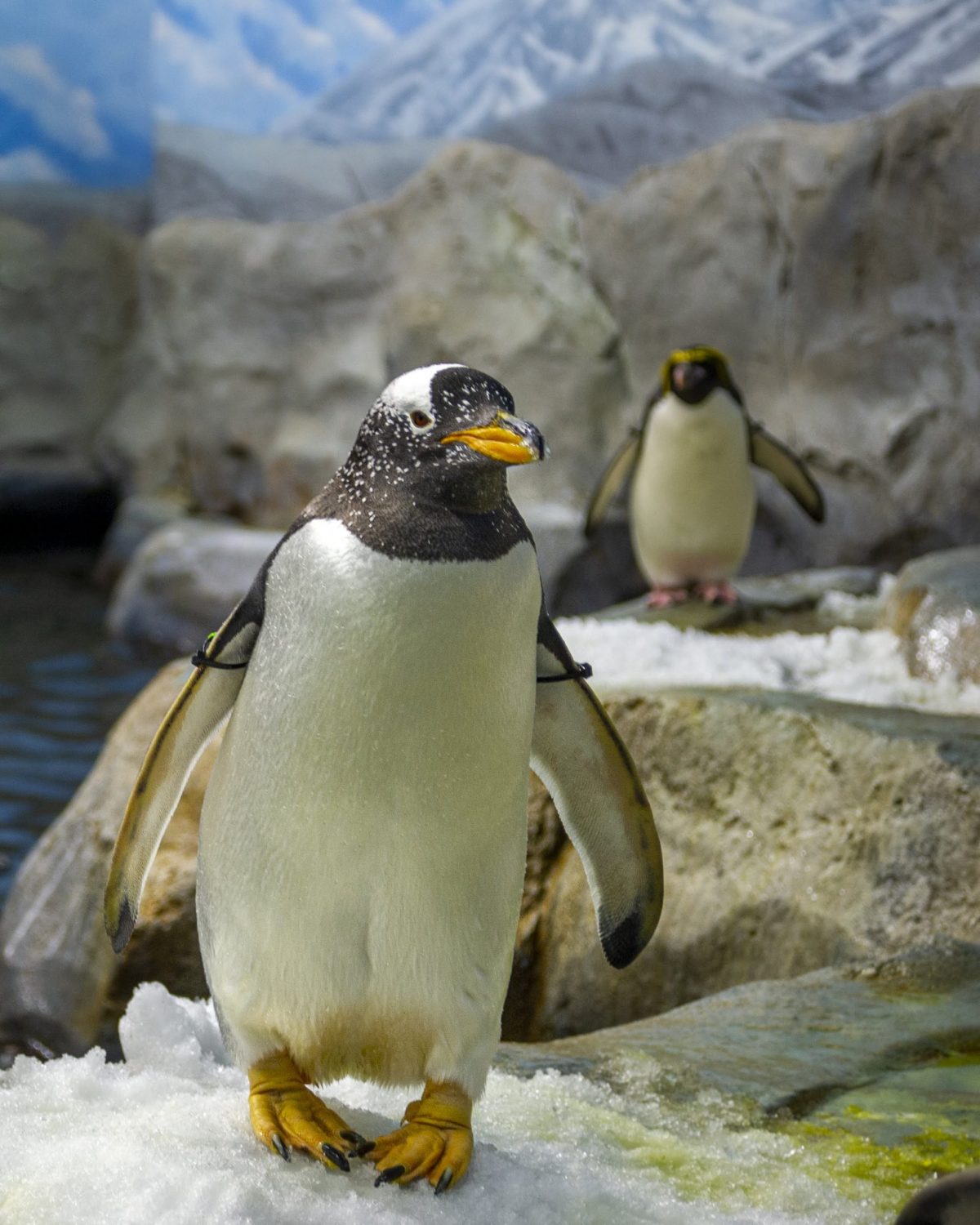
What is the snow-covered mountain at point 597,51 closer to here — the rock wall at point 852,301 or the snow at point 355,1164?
the rock wall at point 852,301

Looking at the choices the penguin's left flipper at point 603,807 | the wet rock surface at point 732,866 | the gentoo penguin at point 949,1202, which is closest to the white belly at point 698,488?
the wet rock surface at point 732,866

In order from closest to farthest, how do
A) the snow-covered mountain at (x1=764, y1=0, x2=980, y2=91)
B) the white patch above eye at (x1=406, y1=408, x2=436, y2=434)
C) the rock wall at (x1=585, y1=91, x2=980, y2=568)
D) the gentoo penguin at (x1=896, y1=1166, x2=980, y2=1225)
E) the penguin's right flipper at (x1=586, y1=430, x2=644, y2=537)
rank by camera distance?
1. the gentoo penguin at (x1=896, y1=1166, x2=980, y2=1225)
2. the white patch above eye at (x1=406, y1=408, x2=436, y2=434)
3. the penguin's right flipper at (x1=586, y1=430, x2=644, y2=537)
4. the rock wall at (x1=585, y1=91, x2=980, y2=568)
5. the snow-covered mountain at (x1=764, y1=0, x2=980, y2=91)

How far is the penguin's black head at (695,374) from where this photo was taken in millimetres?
5105

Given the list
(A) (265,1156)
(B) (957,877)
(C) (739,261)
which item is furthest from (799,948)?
(C) (739,261)

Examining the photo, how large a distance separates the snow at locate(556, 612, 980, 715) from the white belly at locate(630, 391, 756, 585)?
69 centimetres

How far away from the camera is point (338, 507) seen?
66.7 inches

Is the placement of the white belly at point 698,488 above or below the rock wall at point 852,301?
below

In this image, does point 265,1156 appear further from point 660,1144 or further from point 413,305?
point 413,305

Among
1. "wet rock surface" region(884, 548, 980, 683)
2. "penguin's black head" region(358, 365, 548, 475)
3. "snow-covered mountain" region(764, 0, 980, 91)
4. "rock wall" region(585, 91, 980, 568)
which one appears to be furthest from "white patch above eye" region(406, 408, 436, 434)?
"snow-covered mountain" region(764, 0, 980, 91)

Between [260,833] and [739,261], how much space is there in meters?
7.39

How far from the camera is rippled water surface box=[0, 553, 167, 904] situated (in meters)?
5.81

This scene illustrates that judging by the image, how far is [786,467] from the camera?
5.93 m

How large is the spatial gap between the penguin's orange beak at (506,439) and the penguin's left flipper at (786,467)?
13.6 ft

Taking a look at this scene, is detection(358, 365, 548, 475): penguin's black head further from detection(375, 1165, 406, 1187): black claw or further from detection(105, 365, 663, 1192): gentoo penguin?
detection(375, 1165, 406, 1187): black claw
